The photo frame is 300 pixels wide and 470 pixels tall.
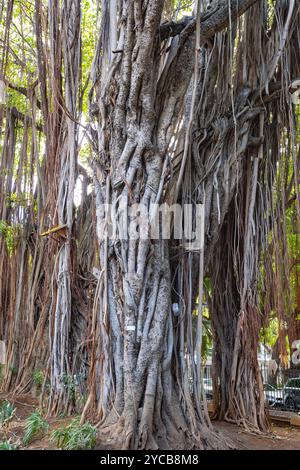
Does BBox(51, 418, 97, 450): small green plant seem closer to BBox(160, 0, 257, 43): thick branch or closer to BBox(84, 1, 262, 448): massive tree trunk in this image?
BBox(84, 1, 262, 448): massive tree trunk

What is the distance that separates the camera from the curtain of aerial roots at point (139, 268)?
2.74 meters

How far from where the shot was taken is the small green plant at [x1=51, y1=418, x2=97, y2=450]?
246cm

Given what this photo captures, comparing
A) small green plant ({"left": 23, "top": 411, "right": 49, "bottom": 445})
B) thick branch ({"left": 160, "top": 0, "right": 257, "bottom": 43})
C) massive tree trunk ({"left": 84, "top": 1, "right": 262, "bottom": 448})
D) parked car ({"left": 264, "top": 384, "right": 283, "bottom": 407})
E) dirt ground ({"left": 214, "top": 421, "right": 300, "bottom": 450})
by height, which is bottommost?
parked car ({"left": 264, "top": 384, "right": 283, "bottom": 407})

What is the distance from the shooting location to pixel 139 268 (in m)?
2.88

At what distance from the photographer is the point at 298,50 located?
4051mm

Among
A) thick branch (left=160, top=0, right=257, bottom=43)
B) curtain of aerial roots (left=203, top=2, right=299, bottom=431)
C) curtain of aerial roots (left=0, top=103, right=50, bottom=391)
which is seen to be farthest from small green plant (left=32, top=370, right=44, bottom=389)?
thick branch (left=160, top=0, right=257, bottom=43)

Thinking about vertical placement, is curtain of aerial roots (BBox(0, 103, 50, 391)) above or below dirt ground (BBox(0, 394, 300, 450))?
above

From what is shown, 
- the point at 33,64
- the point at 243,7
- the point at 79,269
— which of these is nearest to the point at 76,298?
the point at 79,269

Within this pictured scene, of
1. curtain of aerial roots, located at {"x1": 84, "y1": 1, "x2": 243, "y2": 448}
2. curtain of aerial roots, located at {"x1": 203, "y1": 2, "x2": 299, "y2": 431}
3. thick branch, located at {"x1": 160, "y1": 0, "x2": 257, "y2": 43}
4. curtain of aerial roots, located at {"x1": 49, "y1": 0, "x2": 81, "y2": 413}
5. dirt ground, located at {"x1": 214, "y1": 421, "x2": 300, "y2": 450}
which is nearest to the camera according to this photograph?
curtain of aerial roots, located at {"x1": 84, "y1": 1, "x2": 243, "y2": 448}

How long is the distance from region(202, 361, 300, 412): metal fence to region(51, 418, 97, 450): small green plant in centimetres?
390

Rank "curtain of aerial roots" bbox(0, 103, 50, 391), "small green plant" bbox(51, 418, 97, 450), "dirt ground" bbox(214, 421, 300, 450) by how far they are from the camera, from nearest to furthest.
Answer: "small green plant" bbox(51, 418, 97, 450)
"dirt ground" bbox(214, 421, 300, 450)
"curtain of aerial roots" bbox(0, 103, 50, 391)

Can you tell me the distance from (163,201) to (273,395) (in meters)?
5.55

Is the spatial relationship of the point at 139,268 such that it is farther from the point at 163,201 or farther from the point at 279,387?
the point at 279,387

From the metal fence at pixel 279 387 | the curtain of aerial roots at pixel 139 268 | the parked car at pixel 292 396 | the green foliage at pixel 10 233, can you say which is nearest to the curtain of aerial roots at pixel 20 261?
the green foliage at pixel 10 233
